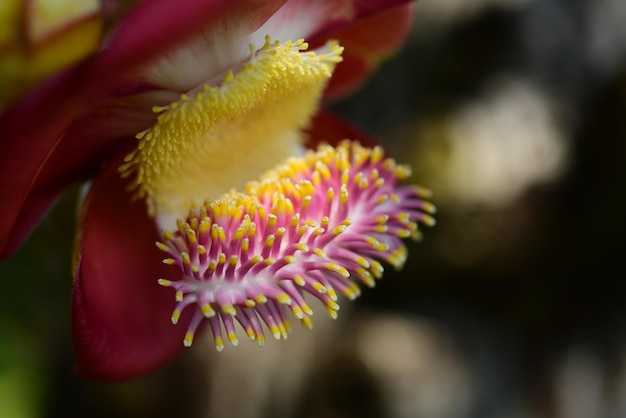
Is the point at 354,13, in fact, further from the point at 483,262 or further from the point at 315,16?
the point at 483,262

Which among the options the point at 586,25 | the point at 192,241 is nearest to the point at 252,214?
the point at 192,241

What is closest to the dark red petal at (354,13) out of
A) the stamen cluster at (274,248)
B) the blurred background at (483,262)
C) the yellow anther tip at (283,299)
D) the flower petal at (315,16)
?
the flower petal at (315,16)

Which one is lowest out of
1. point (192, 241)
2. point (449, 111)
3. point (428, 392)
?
point (428, 392)

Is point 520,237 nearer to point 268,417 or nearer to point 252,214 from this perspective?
point 268,417

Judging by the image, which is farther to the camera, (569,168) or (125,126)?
(569,168)

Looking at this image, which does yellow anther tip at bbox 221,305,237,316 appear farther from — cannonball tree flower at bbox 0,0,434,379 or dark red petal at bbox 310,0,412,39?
dark red petal at bbox 310,0,412,39

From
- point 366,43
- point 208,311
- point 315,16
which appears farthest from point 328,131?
point 208,311

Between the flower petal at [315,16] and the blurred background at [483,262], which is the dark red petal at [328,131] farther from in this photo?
the blurred background at [483,262]
